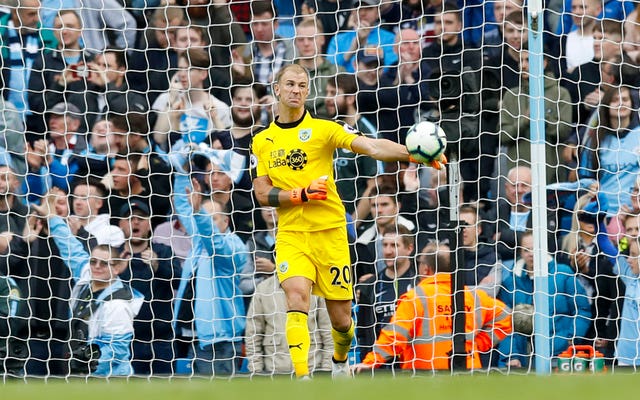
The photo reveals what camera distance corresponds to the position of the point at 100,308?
11117 mm

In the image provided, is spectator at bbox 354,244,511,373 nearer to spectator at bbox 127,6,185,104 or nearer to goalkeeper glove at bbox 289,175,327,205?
goalkeeper glove at bbox 289,175,327,205

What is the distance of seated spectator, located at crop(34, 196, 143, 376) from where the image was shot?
436 inches

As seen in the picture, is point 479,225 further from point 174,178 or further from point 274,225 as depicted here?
point 174,178

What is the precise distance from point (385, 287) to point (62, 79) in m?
3.42

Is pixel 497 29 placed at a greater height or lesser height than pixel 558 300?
greater

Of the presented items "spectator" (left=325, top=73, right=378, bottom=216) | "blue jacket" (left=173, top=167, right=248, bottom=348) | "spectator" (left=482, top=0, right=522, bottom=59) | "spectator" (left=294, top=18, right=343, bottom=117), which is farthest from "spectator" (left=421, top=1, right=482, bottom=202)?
"blue jacket" (left=173, top=167, right=248, bottom=348)

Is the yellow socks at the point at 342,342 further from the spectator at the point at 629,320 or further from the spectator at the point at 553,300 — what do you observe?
the spectator at the point at 629,320

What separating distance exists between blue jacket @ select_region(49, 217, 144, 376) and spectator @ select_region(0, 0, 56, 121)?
1.54 m

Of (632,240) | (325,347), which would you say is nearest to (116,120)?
(325,347)

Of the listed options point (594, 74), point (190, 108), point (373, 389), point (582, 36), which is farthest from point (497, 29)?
point (373, 389)

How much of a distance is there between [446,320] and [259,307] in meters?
1.54

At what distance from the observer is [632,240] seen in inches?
433

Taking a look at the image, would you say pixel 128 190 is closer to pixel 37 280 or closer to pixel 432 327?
pixel 37 280

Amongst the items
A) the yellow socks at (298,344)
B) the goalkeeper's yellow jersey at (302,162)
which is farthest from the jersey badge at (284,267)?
the yellow socks at (298,344)
